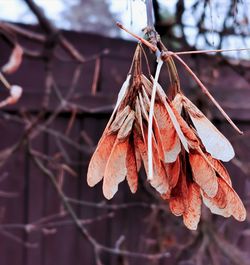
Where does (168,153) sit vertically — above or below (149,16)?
below

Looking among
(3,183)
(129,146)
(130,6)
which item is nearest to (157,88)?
(129,146)

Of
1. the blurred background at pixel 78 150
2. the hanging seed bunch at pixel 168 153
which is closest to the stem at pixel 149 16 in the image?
the hanging seed bunch at pixel 168 153

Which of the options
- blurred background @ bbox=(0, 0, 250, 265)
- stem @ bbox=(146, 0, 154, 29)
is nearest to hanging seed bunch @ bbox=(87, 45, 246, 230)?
stem @ bbox=(146, 0, 154, 29)

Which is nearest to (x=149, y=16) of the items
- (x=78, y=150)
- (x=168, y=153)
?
(x=168, y=153)

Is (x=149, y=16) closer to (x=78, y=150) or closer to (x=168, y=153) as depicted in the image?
(x=168, y=153)

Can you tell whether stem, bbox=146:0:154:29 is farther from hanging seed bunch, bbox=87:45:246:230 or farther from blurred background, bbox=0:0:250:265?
blurred background, bbox=0:0:250:265

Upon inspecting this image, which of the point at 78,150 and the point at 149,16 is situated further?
the point at 78,150

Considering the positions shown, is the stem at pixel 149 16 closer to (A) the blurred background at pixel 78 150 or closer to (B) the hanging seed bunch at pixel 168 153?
(B) the hanging seed bunch at pixel 168 153
